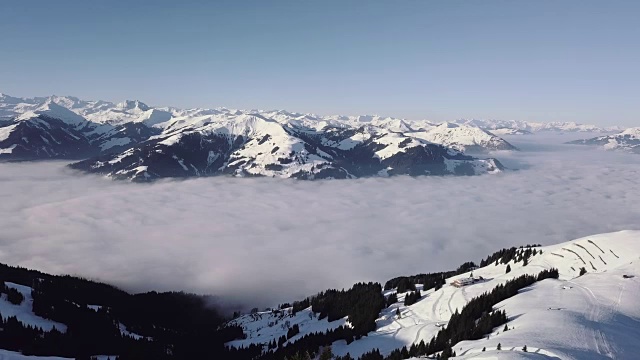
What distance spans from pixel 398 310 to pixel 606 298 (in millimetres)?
65308

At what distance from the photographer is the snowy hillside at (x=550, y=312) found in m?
63.6

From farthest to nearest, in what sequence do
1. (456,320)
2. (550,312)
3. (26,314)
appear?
(26,314) < (456,320) < (550,312)

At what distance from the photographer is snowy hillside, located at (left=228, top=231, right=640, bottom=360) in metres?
63.6

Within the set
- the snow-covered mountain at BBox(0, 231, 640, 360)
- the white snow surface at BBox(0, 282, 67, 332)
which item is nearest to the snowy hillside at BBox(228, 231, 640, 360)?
the snow-covered mountain at BBox(0, 231, 640, 360)

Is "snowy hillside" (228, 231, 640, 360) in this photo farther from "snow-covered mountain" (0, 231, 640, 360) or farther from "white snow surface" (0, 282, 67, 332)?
"white snow surface" (0, 282, 67, 332)

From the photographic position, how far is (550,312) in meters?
82.9

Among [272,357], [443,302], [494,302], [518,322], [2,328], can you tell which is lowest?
[272,357]

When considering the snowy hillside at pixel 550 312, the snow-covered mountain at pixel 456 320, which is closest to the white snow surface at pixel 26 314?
the snow-covered mountain at pixel 456 320

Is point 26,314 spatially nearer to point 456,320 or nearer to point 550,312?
point 456,320

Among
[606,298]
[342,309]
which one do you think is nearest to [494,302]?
[606,298]

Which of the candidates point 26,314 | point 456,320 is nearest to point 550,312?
point 456,320

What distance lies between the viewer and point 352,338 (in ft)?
429

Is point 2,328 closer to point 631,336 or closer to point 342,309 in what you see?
point 342,309

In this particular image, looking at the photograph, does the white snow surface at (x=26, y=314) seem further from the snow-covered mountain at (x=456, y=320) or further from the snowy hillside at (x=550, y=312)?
the snowy hillside at (x=550, y=312)
